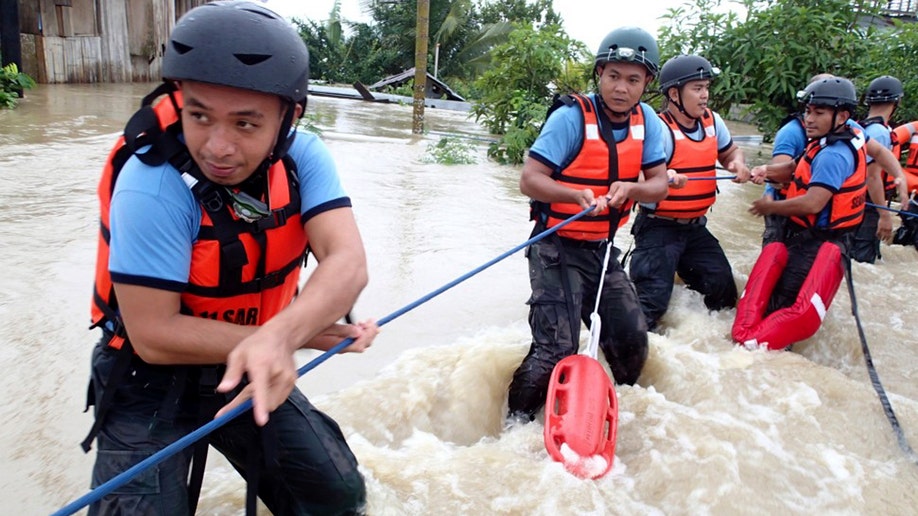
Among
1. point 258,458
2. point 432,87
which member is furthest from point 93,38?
point 258,458

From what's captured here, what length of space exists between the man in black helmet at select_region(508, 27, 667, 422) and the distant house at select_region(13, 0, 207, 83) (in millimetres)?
15411

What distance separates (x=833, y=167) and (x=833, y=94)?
0.53m

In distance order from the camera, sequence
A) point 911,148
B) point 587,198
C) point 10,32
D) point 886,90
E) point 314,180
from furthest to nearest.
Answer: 1. point 10,32
2. point 911,148
3. point 886,90
4. point 587,198
5. point 314,180

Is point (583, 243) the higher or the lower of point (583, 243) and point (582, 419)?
the higher

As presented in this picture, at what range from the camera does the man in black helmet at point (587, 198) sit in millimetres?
3463

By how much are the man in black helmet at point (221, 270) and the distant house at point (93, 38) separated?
53.6 ft

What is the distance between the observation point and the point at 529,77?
12141 mm

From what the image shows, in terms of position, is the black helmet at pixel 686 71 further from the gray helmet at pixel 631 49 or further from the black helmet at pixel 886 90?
the black helmet at pixel 886 90

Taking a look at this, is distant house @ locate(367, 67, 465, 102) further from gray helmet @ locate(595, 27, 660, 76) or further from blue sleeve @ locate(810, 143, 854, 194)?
gray helmet @ locate(595, 27, 660, 76)

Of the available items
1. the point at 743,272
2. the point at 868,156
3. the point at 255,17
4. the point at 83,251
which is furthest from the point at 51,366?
the point at 868,156

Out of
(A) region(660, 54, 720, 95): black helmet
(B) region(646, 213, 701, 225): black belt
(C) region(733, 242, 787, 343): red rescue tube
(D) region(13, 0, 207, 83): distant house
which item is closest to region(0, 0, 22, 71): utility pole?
(D) region(13, 0, 207, 83): distant house

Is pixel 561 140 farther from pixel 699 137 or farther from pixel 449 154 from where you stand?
pixel 449 154

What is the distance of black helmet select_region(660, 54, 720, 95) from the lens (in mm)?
4762

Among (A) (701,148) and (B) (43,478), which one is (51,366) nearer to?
(B) (43,478)
